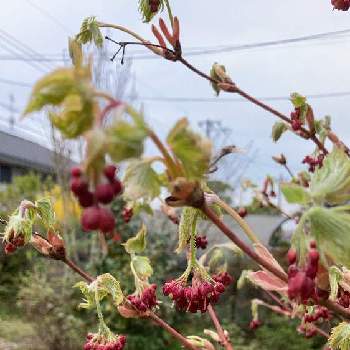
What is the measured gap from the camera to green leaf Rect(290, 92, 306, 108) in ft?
3.87

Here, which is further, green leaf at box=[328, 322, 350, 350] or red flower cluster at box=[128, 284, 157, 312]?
red flower cluster at box=[128, 284, 157, 312]

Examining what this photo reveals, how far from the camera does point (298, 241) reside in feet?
1.83

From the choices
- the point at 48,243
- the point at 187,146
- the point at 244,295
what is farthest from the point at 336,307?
the point at 244,295

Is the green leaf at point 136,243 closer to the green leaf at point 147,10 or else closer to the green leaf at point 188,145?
the green leaf at point 147,10

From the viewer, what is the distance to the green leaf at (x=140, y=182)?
49 centimetres

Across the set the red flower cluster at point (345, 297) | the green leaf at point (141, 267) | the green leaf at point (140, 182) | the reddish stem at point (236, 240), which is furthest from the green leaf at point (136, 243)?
the green leaf at point (140, 182)

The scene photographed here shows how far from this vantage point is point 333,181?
55 centimetres

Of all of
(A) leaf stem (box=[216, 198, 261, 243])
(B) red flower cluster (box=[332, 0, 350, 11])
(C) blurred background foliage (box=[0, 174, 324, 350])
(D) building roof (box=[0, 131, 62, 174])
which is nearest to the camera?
→ (A) leaf stem (box=[216, 198, 261, 243])

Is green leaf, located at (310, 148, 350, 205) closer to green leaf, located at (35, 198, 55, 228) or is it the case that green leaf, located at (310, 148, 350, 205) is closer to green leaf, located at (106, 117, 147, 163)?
green leaf, located at (106, 117, 147, 163)

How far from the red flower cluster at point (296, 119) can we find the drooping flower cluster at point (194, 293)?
43 cm

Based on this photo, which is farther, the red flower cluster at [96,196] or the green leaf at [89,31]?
the green leaf at [89,31]

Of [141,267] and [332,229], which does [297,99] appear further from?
[332,229]

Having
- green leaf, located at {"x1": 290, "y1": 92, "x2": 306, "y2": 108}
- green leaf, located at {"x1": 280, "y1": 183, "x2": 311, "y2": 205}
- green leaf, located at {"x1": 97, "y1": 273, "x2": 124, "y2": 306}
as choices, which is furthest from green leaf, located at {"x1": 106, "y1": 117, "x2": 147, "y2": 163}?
green leaf, located at {"x1": 290, "y1": 92, "x2": 306, "y2": 108}

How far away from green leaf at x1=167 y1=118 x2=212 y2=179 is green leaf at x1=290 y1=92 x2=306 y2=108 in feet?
2.43
